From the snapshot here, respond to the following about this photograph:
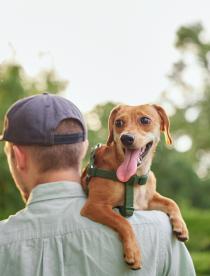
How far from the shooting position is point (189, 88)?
3091 centimetres

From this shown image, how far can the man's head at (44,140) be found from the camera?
2.75m

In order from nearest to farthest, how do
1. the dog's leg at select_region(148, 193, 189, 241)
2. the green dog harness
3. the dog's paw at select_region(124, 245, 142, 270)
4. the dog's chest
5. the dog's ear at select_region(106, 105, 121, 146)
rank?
the dog's paw at select_region(124, 245, 142, 270) < the dog's leg at select_region(148, 193, 189, 241) < the green dog harness < the dog's chest < the dog's ear at select_region(106, 105, 121, 146)

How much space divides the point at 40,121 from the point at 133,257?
0.60 metres

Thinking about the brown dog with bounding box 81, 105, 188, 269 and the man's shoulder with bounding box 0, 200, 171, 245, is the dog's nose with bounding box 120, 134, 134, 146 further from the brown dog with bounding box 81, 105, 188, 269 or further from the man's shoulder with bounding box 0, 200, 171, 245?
the man's shoulder with bounding box 0, 200, 171, 245

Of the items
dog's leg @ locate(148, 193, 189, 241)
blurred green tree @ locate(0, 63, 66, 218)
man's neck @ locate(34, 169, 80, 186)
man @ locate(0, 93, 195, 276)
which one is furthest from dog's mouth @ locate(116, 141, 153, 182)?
blurred green tree @ locate(0, 63, 66, 218)

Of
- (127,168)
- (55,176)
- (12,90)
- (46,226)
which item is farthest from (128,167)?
(12,90)

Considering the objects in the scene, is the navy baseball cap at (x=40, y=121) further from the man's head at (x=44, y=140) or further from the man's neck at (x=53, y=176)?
the man's neck at (x=53, y=176)

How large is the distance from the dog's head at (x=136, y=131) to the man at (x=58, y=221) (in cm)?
52

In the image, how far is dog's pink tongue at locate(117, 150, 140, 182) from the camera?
322 centimetres

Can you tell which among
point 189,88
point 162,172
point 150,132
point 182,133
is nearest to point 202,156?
point 182,133

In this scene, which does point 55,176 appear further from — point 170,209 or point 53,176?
point 170,209

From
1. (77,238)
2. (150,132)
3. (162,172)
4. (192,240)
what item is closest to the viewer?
(77,238)

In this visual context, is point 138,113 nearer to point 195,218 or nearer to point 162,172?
point 195,218

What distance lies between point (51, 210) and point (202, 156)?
85.2 ft
